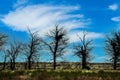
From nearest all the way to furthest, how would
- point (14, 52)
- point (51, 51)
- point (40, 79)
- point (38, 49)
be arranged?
point (40, 79) → point (51, 51) → point (38, 49) → point (14, 52)

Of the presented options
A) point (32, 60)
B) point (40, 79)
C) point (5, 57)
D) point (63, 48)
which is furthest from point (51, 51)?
point (40, 79)

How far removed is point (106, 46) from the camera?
2822 inches

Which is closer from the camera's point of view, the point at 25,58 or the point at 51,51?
the point at 51,51

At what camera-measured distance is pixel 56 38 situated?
6838 cm

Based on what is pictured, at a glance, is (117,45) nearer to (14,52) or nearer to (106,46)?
(106,46)

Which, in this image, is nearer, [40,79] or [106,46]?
[40,79]

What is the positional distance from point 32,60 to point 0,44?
8083 mm

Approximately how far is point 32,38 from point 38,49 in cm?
295

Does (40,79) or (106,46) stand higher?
(106,46)

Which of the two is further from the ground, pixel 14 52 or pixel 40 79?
pixel 14 52

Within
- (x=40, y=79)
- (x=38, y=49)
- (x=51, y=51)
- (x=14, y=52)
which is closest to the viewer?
(x=40, y=79)

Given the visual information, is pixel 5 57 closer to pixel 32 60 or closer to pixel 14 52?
pixel 14 52

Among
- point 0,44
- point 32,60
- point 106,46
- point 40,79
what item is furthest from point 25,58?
point 40,79

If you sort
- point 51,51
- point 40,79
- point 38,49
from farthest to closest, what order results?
point 38,49 → point 51,51 → point 40,79
